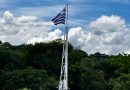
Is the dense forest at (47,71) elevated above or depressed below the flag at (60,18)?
below

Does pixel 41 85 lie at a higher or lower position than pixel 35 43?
lower

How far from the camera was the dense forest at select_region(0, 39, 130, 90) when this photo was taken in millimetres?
105812

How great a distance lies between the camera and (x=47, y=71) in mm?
125250

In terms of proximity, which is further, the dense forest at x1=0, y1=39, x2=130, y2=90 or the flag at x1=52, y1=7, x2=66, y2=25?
the dense forest at x1=0, y1=39, x2=130, y2=90

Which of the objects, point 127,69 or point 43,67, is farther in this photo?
point 127,69

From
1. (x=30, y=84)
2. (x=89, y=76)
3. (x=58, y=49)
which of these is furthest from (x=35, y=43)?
(x=30, y=84)

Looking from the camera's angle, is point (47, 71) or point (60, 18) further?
point (47, 71)

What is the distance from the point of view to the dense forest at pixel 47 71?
106 m

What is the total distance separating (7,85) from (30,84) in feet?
14.9

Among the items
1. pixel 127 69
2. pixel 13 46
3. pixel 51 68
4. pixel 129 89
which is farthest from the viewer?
pixel 13 46

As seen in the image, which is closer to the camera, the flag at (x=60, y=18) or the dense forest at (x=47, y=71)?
the flag at (x=60, y=18)

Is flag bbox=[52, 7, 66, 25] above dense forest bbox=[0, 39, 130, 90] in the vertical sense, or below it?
above

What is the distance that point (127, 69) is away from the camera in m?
143

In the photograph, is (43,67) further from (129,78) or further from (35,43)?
(129,78)
